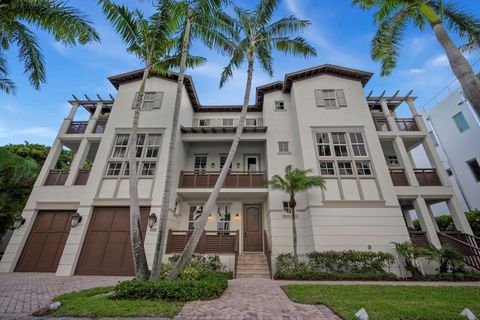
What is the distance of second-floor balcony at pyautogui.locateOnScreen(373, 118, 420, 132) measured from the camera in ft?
42.9

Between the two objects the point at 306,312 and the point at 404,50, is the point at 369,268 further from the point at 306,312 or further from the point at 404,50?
the point at 404,50

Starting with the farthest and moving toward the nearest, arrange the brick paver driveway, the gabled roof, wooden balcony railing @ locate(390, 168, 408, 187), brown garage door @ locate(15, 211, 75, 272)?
the gabled roof < wooden balcony railing @ locate(390, 168, 408, 187) < brown garage door @ locate(15, 211, 75, 272) < the brick paver driveway

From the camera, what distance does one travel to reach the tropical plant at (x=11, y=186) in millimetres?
11562

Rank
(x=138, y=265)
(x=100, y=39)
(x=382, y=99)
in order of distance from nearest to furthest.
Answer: (x=138, y=265)
(x=100, y=39)
(x=382, y=99)

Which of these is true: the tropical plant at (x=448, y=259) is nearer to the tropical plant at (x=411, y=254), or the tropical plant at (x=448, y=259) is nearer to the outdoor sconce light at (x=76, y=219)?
the tropical plant at (x=411, y=254)

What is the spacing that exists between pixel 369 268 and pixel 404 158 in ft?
23.4

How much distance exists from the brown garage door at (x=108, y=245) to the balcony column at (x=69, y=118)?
662 cm

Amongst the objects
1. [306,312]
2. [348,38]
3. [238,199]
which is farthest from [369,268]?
[348,38]

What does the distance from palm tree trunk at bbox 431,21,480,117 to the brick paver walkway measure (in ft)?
20.7

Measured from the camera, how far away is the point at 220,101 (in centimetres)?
Result: 1595

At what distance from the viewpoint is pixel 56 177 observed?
38.8ft

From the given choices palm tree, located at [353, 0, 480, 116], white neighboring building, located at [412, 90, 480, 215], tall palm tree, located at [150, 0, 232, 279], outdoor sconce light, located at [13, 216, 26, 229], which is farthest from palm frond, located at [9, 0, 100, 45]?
white neighboring building, located at [412, 90, 480, 215]

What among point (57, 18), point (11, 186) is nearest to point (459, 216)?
point (57, 18)

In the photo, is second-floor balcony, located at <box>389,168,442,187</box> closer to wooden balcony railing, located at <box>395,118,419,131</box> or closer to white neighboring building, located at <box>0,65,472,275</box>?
white neighboring building, located at <box>0,65,472,275</box>
